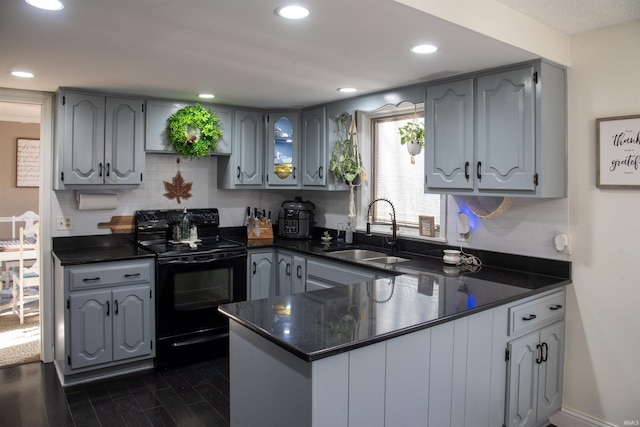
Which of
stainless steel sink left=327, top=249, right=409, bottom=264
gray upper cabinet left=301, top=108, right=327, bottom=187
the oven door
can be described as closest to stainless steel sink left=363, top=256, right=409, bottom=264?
stainless steel sink left=327, top=249, right=409, bottom=264

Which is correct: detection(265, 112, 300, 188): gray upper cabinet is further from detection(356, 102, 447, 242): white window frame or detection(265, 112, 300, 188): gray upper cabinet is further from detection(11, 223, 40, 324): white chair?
detection(11, 223, 40, 324): white chair

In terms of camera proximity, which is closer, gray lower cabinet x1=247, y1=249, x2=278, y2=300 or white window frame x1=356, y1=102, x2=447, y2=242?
white window frame x1=356, y1=102, x2=447, y2=242

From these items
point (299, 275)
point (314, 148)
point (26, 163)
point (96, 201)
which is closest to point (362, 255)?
point (299, 275)

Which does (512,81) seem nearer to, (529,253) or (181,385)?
(529,253)

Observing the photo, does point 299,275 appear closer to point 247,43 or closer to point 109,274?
point 109,274

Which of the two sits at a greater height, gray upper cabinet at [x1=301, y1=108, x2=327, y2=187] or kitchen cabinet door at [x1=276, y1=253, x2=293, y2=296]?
gray upper cabinet at [x1=301, y1=108, x2=327, y2=187]

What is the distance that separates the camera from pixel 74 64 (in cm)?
288

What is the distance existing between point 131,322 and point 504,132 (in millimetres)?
2884

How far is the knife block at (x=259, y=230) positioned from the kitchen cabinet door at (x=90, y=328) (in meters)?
1.52

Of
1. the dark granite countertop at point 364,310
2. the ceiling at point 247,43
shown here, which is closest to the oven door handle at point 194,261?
the ceiling at point 247,43

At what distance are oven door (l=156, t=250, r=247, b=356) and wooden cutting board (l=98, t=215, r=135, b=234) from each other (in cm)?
71

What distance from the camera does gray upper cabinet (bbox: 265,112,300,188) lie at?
14.7 feet

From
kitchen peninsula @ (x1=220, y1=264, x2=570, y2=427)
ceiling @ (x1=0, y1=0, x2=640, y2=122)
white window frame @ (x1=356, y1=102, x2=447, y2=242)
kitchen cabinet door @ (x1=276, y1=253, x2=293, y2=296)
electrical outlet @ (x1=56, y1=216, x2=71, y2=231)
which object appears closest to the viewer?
kitchen peninsula @ (x1=220, y1=264, x2=570, y2=427)

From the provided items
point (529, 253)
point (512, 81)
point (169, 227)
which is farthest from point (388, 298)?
point (169, 227)
